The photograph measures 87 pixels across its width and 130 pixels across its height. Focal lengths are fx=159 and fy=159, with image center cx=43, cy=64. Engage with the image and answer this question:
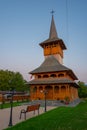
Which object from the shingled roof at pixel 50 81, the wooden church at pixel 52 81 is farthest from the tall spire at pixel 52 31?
the shingled roof at pixel 50 81

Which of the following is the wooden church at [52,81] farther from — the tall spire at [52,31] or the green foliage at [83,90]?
the green foliage at [83,90]

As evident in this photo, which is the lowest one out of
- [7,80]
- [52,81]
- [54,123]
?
[54,123]

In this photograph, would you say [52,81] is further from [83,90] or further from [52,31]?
[83,90]

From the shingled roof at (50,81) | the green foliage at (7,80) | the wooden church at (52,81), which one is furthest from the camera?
the green foliage at (7,80)

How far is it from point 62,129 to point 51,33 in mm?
35680

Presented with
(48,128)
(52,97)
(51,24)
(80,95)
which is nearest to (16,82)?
(80,95)

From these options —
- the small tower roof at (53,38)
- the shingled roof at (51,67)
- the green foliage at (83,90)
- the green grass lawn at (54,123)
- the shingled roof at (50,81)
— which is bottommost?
the green grass lawn at (54,123)

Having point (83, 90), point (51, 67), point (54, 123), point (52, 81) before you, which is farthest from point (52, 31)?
point (54, 123)

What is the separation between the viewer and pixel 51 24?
4397 cm

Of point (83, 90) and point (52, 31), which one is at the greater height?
point (52, 31)

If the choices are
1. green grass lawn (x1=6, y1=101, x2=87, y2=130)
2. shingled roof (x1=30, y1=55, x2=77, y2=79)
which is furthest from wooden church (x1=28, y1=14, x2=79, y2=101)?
green grass lawn (x1=6, y1=101, x2=87, y2=130)

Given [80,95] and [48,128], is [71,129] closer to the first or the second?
[48,128]

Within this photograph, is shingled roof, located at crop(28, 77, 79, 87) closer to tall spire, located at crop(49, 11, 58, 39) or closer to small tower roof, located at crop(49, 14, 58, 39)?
small tower roof, located at crop(49, 14, 58, 39)

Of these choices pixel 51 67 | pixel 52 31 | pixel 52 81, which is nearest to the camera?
pixel 52 81
